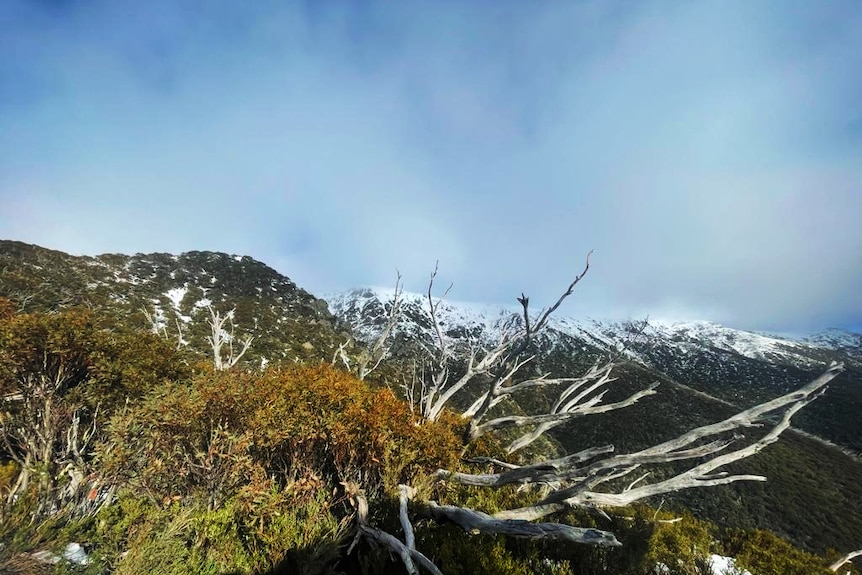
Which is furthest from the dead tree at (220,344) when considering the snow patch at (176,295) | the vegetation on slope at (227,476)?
the snow patch at (176,295)

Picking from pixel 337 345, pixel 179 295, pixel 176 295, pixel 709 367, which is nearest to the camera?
pixel 337 345

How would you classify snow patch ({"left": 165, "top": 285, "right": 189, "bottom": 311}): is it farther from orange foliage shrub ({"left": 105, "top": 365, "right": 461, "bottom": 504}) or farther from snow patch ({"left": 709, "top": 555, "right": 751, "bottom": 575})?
snow patch ({"left": 709, "top": 555, "right": 751, "bottom": 575})

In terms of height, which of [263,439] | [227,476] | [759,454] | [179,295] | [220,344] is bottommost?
[227,476]

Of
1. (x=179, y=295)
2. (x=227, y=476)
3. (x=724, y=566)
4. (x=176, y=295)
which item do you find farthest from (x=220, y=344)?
(x=179, y=295)

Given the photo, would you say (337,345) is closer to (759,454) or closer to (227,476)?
(227,476)

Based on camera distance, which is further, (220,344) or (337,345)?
(337,345)

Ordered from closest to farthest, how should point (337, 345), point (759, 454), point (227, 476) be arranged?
1. point (227, 476)
2. point (337, 345)
3. point (759, 454)

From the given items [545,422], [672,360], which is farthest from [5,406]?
[672,360]

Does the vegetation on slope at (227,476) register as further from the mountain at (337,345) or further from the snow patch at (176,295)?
the snow patch at (176,295)

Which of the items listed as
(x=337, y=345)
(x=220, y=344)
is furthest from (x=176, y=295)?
(x=220, y=344)

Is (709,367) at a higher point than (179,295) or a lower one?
higher

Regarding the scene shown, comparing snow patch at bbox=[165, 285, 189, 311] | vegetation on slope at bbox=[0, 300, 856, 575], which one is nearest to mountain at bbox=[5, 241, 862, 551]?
snow patch at bbox=[165, 285, 189, 311]

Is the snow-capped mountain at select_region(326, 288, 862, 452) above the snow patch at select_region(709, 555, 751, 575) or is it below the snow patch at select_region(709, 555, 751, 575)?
above

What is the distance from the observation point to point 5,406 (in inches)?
313
